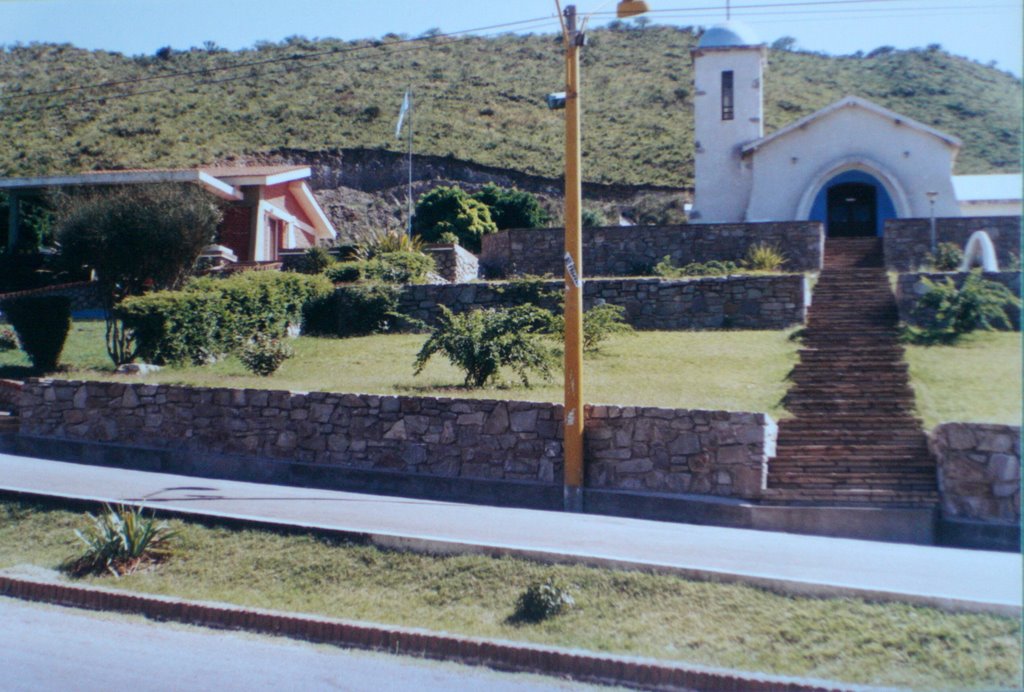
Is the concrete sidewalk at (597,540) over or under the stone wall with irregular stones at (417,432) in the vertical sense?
under

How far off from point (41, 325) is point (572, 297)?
11095mm

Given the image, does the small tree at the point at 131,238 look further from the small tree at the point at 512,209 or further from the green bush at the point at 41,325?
the small tree at the point at 512,209

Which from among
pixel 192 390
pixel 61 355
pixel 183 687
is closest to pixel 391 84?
pixel 61 355

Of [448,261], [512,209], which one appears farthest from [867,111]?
[512,209]

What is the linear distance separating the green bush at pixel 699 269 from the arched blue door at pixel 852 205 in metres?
7.30

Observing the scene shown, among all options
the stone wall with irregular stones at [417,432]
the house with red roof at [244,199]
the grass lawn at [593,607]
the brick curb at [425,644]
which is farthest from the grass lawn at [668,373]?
the house with red roof at [244,199]

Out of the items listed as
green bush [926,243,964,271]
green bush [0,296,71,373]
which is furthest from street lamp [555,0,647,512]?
green bush [926,243,964,271]

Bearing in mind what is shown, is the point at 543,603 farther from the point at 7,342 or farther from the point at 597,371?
the point at 7,342

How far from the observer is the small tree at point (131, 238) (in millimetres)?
18859

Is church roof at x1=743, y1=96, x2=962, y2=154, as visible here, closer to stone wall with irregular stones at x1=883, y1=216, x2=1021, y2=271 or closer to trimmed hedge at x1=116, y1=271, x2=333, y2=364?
stone wall with irregular stones at x1=883, y1=216, x2=1021, y2=271

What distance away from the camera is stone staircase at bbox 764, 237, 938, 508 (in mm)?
11391

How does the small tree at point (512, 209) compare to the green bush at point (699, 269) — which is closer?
the green bush at point (699, 269)

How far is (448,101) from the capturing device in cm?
5678

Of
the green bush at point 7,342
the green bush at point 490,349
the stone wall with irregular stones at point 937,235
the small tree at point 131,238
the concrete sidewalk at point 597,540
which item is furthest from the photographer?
the stone wall with irregular stones at point 937,235
